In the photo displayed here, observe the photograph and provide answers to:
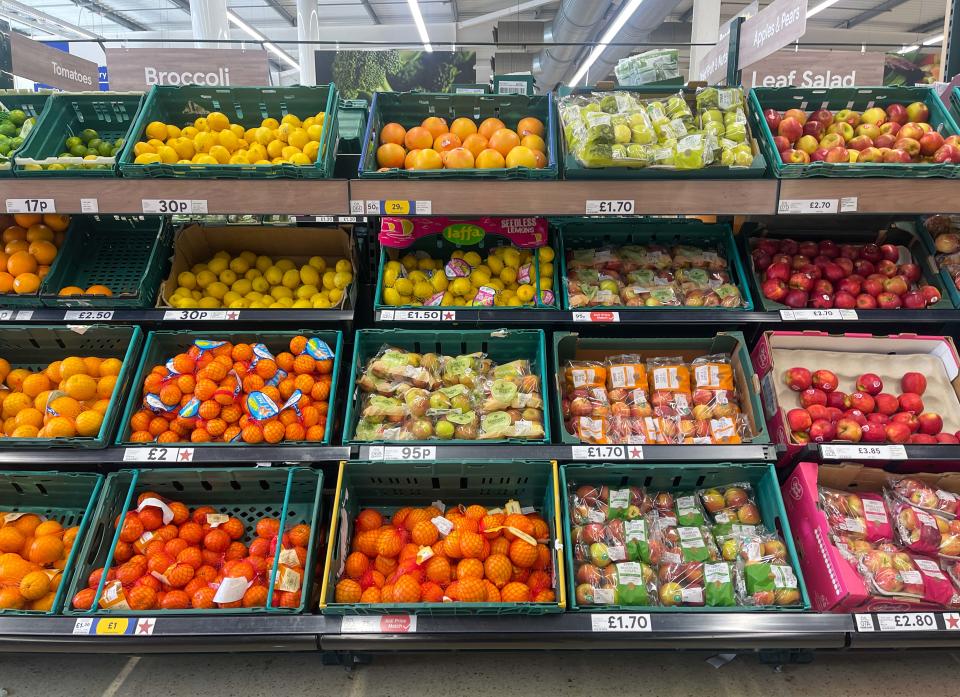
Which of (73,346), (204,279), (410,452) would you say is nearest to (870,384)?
(410,452)

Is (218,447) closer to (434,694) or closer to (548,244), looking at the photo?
(434,694)

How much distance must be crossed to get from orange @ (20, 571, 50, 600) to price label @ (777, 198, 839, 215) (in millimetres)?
2788

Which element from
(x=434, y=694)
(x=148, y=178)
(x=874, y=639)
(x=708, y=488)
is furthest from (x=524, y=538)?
(x=148, y=178)

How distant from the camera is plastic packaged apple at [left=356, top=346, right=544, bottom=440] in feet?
6.52

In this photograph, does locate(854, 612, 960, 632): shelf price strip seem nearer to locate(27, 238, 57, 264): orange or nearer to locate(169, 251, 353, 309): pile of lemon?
locate(169, 251, 353, 309): pile of lemon

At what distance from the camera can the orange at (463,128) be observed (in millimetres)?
2201

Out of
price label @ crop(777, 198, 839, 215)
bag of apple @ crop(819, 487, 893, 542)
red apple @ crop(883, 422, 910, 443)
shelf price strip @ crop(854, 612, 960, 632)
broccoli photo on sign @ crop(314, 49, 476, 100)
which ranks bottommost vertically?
shelf price strip @ crop(854, 612, 960, 632)

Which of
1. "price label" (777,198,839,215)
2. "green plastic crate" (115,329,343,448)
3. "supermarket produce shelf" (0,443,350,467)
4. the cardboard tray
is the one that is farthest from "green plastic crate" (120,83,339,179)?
"price label" (777,198,839,215)

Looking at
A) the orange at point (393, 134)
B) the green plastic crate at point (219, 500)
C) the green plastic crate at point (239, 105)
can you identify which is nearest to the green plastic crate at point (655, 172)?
the orange at point (393, 134)

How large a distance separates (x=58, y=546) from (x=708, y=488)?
2.38m

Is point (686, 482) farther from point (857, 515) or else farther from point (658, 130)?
point (658, 130)

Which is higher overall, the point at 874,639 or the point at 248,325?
the point at 248,325

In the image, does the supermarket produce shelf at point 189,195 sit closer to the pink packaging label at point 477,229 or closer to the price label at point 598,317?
the pink packaging label at point 477,229

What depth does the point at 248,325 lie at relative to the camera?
2.34 meters
